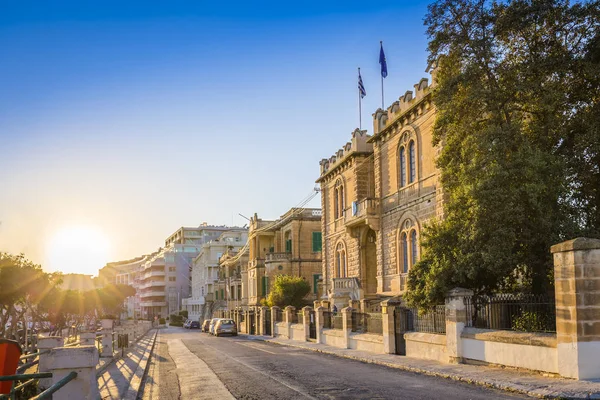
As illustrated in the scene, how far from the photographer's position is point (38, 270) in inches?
1666

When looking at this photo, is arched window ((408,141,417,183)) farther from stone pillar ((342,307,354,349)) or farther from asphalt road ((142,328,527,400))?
asphalt road ((142,328,527,400))

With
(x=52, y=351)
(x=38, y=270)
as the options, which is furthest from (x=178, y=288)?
(x=52, y=351)

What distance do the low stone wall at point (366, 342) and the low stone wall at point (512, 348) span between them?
673 centimetres

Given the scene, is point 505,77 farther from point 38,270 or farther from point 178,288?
point 178,288

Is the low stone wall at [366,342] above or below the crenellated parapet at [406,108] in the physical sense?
below

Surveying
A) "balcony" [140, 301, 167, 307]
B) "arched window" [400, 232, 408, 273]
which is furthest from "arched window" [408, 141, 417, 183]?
"balcony" [140, 301, 167, 307]

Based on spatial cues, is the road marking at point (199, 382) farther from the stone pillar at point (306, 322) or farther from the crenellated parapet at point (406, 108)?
the crenellated parapet at point (406, 108)

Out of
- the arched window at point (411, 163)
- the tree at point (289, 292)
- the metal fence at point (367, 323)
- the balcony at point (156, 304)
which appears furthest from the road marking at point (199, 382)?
the balcony at point (156, 304)

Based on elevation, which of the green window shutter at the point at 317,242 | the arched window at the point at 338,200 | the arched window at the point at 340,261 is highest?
the arched window at the point at 338,200

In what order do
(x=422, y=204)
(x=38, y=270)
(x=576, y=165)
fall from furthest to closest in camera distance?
(x=38, y=270)
(x=422, y=204)
(x=576, y=165)

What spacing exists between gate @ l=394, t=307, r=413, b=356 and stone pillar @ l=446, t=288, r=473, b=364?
3.90 metres

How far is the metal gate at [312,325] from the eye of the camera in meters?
34.7

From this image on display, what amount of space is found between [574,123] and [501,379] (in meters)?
8.56

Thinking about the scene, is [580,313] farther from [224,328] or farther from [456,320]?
[224,328]
